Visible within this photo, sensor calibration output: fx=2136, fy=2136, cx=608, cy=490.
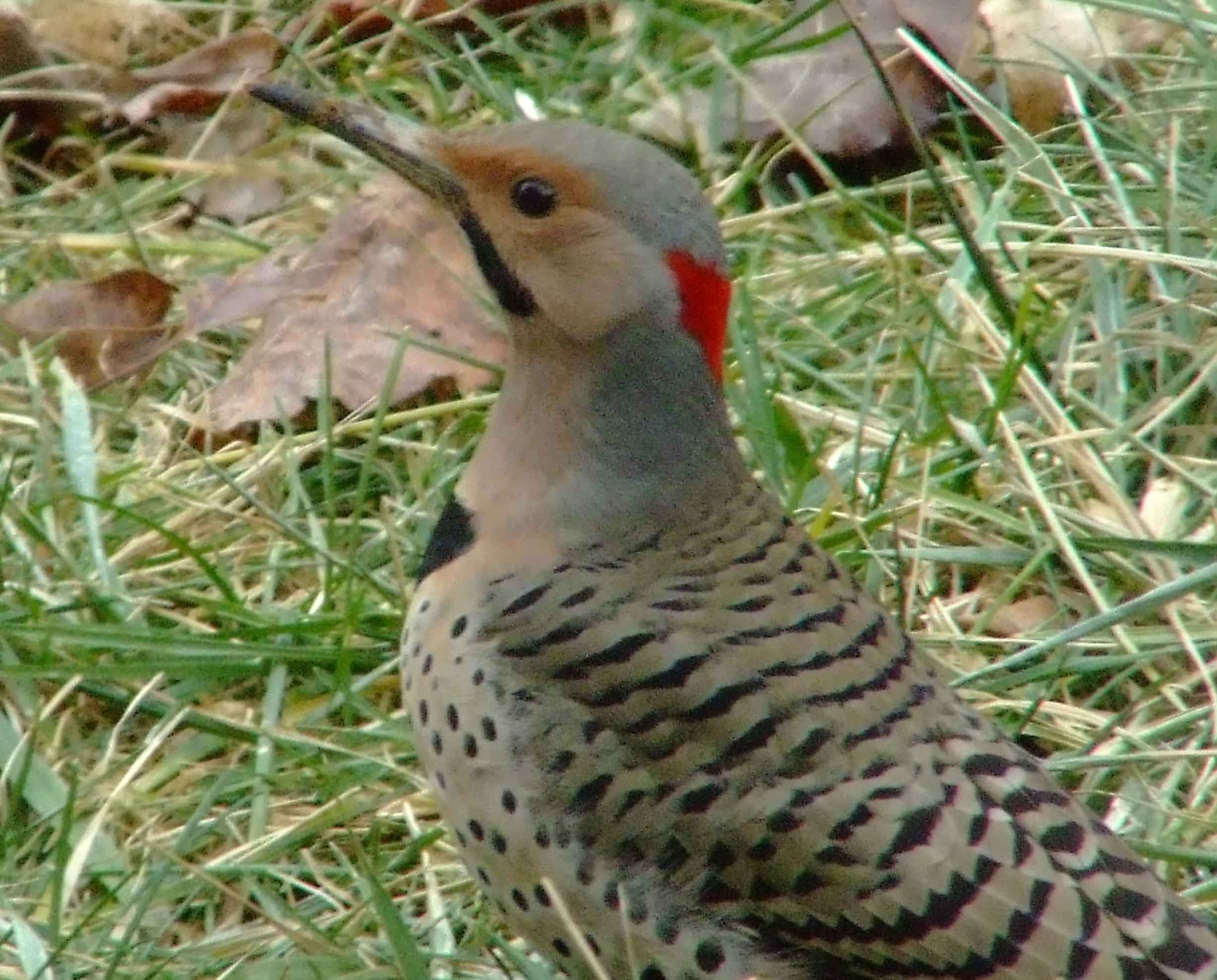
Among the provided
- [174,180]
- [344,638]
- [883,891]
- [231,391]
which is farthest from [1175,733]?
[174,180]

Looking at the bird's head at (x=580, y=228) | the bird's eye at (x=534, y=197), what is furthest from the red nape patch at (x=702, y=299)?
the bird's eye at (x=534, y=197)

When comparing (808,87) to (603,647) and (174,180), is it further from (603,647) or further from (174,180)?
(603,647)

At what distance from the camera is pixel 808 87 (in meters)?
4.63

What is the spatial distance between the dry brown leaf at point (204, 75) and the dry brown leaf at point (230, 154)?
0.05 meters

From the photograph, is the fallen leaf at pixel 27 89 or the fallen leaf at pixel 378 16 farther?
the fallen leaf at pixel 378 16

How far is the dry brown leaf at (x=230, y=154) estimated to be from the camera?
15.3 feet

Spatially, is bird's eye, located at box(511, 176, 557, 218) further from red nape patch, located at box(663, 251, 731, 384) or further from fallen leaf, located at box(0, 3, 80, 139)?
fallen leaf, located at box(0, 3, 80, 139)

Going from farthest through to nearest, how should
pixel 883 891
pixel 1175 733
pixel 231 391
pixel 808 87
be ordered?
pixel 808 87, pixel 231 391, pixel 1175 733, pixel 883 891

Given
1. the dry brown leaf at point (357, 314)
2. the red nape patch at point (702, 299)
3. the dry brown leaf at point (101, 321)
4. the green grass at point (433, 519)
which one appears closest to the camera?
the red nape patch at point (702, 299)

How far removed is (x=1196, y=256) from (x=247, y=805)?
2.06 metres

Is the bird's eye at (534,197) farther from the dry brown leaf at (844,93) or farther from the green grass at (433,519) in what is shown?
the dry brown leaf at (844,93)

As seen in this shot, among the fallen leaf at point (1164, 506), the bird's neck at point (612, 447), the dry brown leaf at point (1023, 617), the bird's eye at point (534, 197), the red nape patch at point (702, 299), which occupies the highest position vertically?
the bird's eye at point (534, 197)

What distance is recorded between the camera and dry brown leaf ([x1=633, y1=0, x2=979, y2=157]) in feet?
14.9

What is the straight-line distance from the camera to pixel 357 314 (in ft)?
13.5
